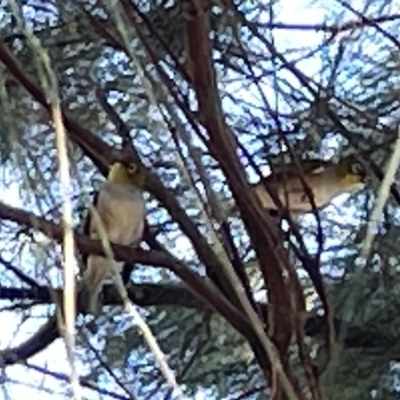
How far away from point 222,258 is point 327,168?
0.74 meters

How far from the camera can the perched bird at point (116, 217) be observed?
1148 millimetres

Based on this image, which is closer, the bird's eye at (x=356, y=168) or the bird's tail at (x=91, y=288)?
the bird's eye at (x=356, y=168)

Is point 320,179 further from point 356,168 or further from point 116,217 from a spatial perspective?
point 116,217

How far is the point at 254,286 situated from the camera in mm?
1005

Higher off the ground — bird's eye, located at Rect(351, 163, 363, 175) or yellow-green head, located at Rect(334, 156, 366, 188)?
→ yellow-green head, located at Rect(334, 156, 366, 188)

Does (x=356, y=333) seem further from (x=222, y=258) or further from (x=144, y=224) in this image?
(x=222, y=258)

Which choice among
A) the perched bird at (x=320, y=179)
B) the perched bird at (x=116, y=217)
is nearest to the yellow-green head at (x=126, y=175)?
the perched bird at (x=116, y=217)

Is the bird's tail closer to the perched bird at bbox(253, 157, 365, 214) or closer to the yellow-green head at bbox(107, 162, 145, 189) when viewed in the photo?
the yellow-green head at bbox(107, 162, 145, 189)

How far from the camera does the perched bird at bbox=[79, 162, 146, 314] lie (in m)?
1.15

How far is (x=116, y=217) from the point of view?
137cm

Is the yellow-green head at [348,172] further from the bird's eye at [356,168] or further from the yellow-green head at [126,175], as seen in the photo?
the yellow-green head at [126,175]

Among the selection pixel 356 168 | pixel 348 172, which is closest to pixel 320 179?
pixel 348 172

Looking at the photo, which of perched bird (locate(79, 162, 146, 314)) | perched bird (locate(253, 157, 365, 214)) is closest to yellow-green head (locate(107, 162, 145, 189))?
perched bird (locate(79, 162, 146, 314))

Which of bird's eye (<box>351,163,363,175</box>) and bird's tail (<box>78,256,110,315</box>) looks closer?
bird's eye (<box>351,163,363,175</box>)
